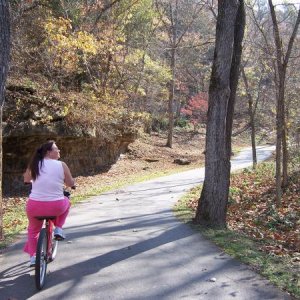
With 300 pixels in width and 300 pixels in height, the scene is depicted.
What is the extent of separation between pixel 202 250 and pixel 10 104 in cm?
1206

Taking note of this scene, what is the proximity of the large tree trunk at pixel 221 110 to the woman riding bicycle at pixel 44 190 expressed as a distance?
4462 millimetres

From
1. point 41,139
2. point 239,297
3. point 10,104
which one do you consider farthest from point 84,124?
point 239,297

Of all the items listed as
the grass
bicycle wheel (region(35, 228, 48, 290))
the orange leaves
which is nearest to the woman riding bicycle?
bicycle wheel (region(35, 228, 48, 290))

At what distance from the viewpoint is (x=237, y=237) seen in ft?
29.3

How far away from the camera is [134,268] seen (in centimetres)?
659

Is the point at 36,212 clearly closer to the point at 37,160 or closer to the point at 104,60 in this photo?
the point at 37,160

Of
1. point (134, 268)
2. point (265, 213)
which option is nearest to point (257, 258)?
point (134, 268)

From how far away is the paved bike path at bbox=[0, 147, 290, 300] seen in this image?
554 cm

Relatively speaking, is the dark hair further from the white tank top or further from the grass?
the grass

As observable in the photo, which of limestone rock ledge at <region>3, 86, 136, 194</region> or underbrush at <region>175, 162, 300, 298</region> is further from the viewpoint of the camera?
limestone rock ledge at <region>3, 86, 136, 194</region>

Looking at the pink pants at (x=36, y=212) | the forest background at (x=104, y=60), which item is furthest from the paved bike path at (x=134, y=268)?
the forest background at (x=104, y=60)

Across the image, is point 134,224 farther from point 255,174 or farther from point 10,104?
point 255,174

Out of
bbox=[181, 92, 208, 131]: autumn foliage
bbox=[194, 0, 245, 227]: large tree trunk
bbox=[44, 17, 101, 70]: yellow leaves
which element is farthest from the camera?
bbox=[181, 92, 208, 131]: autumn foliage

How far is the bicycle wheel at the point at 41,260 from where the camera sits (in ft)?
17.7
